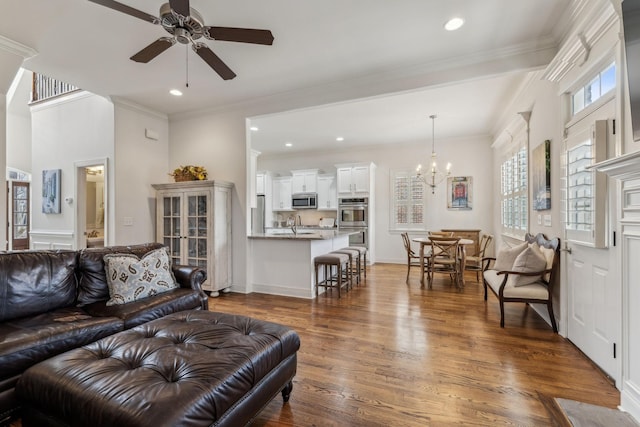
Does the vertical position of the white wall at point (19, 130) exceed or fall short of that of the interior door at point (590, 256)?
it exceeds it

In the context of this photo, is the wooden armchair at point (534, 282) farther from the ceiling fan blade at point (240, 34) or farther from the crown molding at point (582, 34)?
the ceiling fan blade at point (240, 34)

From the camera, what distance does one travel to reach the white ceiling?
248 cm

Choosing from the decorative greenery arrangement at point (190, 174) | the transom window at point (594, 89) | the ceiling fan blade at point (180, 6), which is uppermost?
the ceiling fan blade at point (180, 6)

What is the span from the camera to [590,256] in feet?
7.69

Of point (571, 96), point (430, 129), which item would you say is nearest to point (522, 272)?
point (571, 96)

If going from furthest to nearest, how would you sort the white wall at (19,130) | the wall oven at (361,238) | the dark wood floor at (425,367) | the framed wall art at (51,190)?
the wall oven at (361,238) < the white wall at (19,130) < the framed wall art at (51,190) < the dark wood floor at (425,367)

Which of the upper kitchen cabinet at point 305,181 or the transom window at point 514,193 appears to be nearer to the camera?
the transom window at point 514,193

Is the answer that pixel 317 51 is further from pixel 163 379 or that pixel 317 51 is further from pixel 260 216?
pixel 260 216

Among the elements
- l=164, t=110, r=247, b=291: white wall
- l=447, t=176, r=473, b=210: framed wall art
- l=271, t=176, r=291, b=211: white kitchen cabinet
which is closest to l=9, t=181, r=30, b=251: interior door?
l=164, t=110, r=247, b=291: white wall

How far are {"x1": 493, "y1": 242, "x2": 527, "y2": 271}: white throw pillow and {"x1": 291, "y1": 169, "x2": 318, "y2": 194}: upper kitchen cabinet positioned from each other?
15.6 ft

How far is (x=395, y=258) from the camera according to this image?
696cm

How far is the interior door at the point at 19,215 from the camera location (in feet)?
21.2

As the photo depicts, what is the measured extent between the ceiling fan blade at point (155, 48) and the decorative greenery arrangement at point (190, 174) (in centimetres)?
213

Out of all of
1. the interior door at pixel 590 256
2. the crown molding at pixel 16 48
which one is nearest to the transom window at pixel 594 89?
the interior door at pixel 590 256
